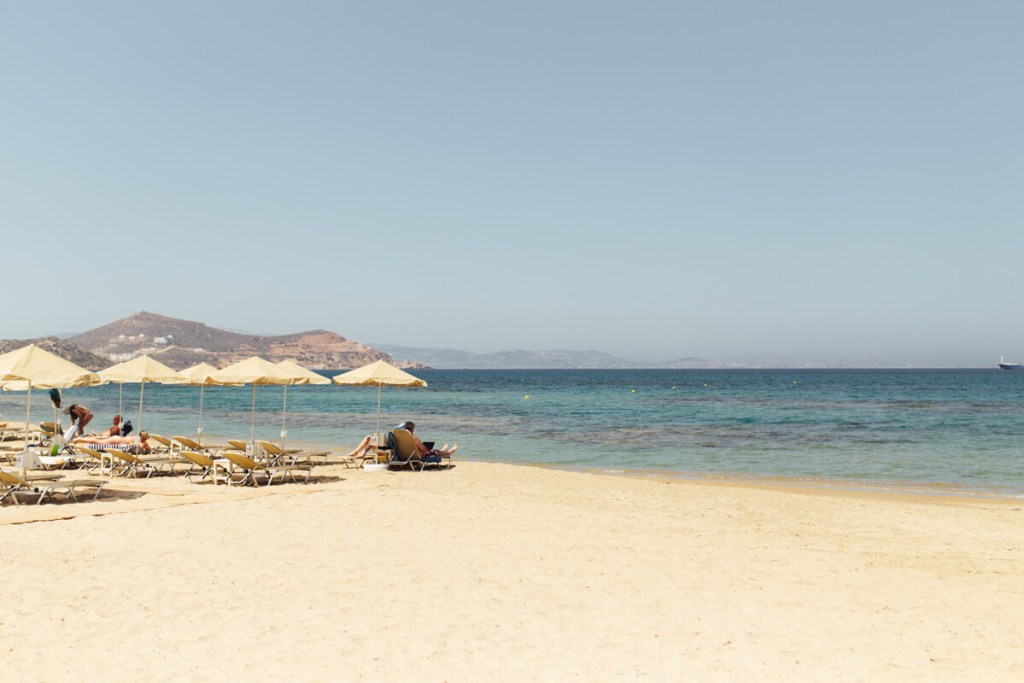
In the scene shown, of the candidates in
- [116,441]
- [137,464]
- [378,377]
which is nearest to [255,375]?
[378,377]

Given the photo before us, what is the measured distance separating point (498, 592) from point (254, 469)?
702 centimetres

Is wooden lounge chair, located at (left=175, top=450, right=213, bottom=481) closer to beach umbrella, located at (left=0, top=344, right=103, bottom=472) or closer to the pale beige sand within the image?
the pale beige sand

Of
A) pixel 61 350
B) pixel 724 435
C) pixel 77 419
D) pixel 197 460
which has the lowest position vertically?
pixel 724 435

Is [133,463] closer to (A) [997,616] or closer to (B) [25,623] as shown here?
(B) [25,623]

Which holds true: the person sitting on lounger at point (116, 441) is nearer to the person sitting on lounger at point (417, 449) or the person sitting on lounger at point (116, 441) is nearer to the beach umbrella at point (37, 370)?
the beach umbrella at point (37, 370)

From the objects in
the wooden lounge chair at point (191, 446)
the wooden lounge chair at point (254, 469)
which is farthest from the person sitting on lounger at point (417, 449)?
the wooden lounge chair at point (191, 446)

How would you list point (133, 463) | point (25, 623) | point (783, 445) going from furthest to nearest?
point (783, 445) < point (133, 463) < point (25, 623)

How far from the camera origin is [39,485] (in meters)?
9.99

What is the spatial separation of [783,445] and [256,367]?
49.6 ft

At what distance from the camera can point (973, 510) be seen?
11.1 metres

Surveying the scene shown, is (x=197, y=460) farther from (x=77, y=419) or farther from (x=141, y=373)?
(x=77, y=419)

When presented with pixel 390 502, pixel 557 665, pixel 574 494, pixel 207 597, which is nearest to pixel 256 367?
pixel 390 502

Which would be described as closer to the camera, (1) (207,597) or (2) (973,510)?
(1) (207,597)

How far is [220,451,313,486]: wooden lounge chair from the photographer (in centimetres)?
1153
